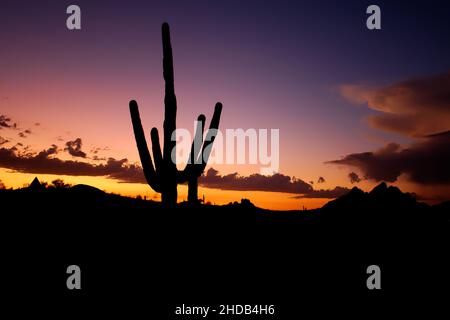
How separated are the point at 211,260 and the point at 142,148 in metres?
3.23

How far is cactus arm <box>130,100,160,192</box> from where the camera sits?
10344 millimetres

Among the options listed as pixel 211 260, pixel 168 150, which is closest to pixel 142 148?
pixel 168 150

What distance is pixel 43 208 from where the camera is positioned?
10938 millimetres

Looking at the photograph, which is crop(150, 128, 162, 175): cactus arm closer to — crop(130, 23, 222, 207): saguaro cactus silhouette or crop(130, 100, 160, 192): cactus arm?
crop(130, 23, 222, 207): saguaro cactus silhouette

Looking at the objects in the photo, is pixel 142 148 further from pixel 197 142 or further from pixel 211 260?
pixel 211 260

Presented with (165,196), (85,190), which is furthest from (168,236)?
(85,190)

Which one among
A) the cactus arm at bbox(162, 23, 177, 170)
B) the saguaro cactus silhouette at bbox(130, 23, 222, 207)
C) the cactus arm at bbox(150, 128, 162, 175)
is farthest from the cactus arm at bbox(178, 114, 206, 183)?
the cactus arm at bbox(150, 128, 162, 175)

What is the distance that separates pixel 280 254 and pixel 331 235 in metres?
1.77

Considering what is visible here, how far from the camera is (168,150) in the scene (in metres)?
10.2

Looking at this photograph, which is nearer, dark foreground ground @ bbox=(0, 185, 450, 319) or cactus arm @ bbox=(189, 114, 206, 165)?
dark foreground ground @ bbox=(0, 185, 450, 319)

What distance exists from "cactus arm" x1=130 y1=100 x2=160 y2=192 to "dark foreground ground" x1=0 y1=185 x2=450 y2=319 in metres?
0.80

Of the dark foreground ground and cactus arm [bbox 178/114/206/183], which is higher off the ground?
cactus arm [bbox 178/114/206/183]
